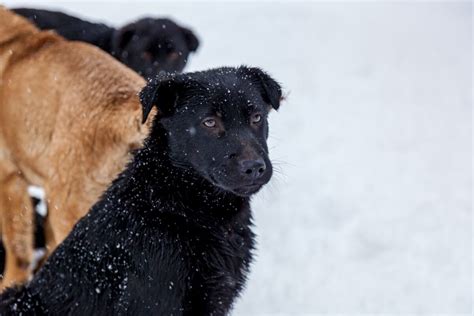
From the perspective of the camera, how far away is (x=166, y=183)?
4.37m

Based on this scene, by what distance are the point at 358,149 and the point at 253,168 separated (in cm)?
561

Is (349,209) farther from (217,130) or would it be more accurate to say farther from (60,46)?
(217,130)

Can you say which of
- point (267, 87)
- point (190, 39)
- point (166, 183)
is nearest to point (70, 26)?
point (190, 39)

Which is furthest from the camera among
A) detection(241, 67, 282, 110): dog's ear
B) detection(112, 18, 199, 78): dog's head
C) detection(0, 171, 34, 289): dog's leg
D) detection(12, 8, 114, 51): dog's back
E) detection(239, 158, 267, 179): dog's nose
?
detection(12, 8, 114, 51): dog's back

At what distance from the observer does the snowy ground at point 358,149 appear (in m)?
6.77

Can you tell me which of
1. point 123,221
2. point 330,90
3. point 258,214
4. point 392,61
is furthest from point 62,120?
point 392,61

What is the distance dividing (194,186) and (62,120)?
1.68 m

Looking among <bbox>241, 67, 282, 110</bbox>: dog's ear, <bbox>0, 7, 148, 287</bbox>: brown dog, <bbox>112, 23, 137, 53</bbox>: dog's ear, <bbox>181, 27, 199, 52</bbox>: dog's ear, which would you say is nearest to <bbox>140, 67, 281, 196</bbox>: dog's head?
<bbox>241, 67, 282, 110</bbox>: dog's ear

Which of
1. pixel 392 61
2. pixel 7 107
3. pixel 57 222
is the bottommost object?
pixel 392 61

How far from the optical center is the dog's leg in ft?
20.4

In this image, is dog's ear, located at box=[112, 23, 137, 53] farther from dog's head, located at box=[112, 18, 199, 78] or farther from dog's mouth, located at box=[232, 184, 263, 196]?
dog's mouth, located at box=[232, 184, 263, 196]

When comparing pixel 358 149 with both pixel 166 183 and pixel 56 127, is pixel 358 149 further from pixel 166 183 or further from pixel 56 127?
pixel 166 183

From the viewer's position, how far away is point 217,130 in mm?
4246

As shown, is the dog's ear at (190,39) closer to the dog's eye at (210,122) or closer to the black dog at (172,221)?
the black dog at (172,221)
